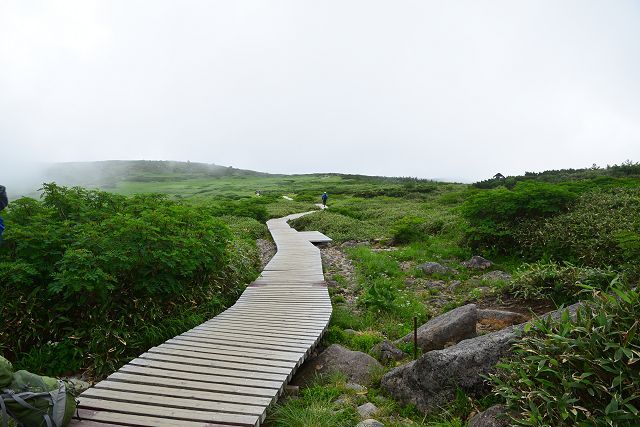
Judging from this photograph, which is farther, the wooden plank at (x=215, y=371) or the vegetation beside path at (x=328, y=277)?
the wooden plank at (x=215, y=371)

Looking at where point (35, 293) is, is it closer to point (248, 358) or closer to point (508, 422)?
point (248, 358)

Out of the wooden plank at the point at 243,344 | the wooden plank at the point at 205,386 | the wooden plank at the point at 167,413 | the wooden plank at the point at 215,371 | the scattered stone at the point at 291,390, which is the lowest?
the scattered stone at the point at 291,390

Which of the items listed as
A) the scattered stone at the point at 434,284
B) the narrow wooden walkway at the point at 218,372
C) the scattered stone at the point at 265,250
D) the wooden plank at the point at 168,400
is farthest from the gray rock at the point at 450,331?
the scattered stone at the point at 265,250

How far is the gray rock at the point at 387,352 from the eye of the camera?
6465mm

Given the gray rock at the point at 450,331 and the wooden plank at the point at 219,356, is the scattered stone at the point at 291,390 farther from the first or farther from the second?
the gray rock at the point at 450,331

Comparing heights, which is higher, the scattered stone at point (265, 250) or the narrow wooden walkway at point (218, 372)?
the narrow wooden walkway at point (218, 372)

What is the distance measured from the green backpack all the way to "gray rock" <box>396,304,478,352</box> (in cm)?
507

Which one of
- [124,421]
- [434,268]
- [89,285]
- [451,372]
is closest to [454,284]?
[434,268]

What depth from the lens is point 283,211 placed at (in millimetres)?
32844

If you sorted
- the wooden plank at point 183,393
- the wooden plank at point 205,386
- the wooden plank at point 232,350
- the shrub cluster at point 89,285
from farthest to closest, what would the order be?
the shrub cluster at point 89,285
the wooden plank at point 232,350
the wooden plank at point 205,386
the wooden plank at point 183,393

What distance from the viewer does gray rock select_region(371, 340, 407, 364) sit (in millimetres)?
6465

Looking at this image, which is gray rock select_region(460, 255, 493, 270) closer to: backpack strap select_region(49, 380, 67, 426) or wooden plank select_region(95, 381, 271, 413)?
wooden plank select_region(95, 381, 271, 413)

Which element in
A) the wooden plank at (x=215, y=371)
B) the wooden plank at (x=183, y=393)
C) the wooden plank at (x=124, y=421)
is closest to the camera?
the wooden plank at (x=124, y=421)

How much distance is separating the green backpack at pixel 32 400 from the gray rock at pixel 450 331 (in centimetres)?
507
